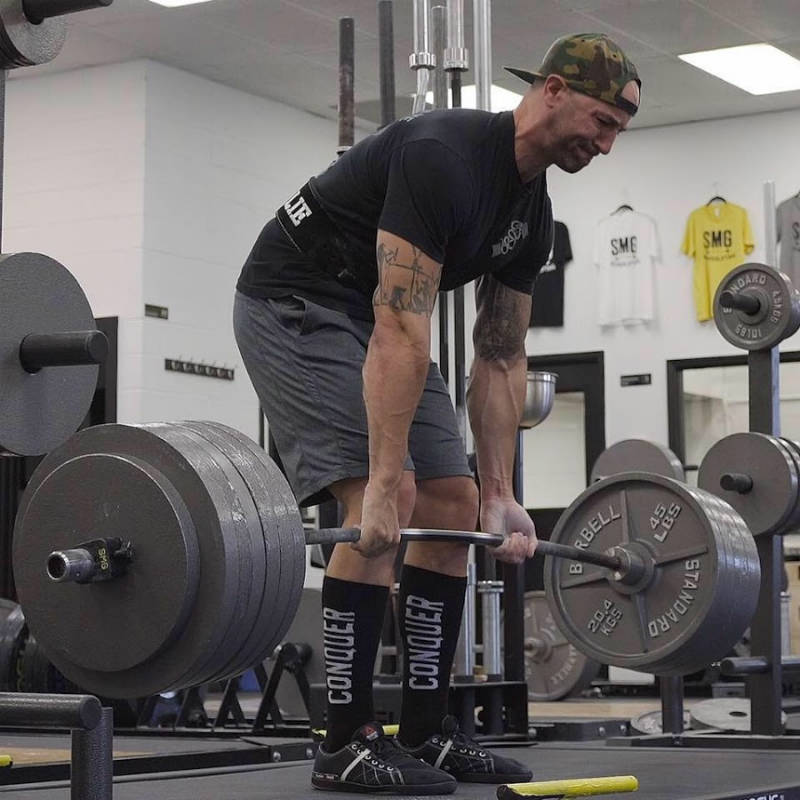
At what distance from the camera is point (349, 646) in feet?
8.46

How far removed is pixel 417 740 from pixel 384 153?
1.01 meters

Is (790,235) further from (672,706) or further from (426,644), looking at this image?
(426,644)

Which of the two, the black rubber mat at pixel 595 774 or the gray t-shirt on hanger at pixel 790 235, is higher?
the gray t-shirt on hanger at pixel 790 235

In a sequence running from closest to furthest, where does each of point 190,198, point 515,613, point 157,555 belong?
point 157,555 < point 515,613 < point 190,198

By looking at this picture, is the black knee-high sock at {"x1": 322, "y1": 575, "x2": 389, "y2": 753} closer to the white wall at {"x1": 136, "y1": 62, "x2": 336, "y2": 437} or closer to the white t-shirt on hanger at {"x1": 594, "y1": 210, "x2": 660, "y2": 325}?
the white wall at {"x1": 136, "y1": 62, "x2": 336, "y2": 437}

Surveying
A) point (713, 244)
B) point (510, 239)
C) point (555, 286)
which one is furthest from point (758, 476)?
point (555, 286)

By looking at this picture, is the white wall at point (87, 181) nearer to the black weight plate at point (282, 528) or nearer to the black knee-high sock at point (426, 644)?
the black knee-high sock at point (426, 644)

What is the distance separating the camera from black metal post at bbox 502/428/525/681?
442 centimetres

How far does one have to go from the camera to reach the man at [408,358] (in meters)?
2.46

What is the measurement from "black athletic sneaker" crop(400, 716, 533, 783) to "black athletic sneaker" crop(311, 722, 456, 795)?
134 mm

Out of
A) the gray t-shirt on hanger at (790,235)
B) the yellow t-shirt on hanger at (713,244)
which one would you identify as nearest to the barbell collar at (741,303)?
the gray t-shirt on hanger at (790,235)

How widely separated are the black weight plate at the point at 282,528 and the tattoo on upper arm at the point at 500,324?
0.77m

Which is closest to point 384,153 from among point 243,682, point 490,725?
point 490,725

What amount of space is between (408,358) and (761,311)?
1.96m
